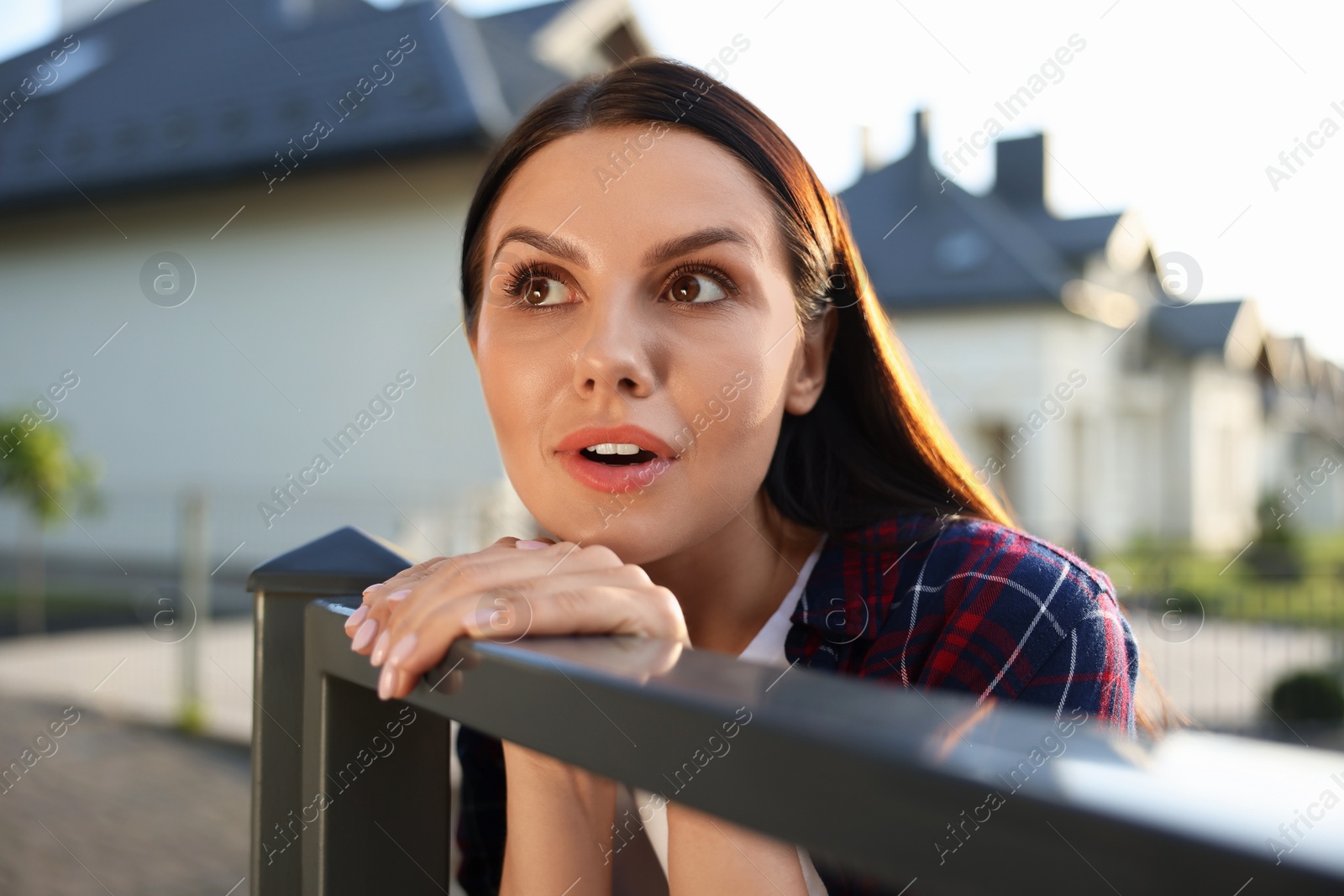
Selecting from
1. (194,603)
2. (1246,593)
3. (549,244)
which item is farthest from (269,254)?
(549,244)

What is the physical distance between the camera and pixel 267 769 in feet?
3.32

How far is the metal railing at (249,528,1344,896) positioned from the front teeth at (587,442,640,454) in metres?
0.70

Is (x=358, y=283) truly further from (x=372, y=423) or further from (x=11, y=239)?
(x=11, y=239)

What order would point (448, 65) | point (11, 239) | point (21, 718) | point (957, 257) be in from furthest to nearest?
point (957, 257) < point (11, 239) < point (448, 65) < point (21, 718)

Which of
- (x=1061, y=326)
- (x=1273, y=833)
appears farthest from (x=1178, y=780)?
(x=1061, y=326)

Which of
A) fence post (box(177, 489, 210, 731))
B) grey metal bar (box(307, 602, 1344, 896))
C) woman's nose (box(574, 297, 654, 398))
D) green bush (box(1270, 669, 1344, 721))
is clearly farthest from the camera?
green bush (box(1270, 669, 1344, 721))

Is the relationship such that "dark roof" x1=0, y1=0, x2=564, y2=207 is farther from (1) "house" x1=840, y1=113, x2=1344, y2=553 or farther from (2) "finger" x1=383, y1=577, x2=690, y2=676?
(2) "finger" x1=383, y1=577, x2=690, y2=676

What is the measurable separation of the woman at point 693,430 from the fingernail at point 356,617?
40 cm

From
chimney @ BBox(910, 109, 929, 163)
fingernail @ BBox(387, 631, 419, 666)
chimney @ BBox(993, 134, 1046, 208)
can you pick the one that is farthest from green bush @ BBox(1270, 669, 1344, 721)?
chimney @ BBox(993, 134, 1046, 208)

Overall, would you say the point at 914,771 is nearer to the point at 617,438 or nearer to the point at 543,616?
the point at 543,616

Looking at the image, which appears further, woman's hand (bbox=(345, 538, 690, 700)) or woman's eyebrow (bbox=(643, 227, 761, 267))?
woman's eyebrow (bbox=(643, 227, 761, 267))

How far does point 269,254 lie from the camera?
12555 mm

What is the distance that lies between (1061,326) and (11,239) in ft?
57.4

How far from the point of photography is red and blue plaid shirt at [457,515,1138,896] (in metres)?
1.39
